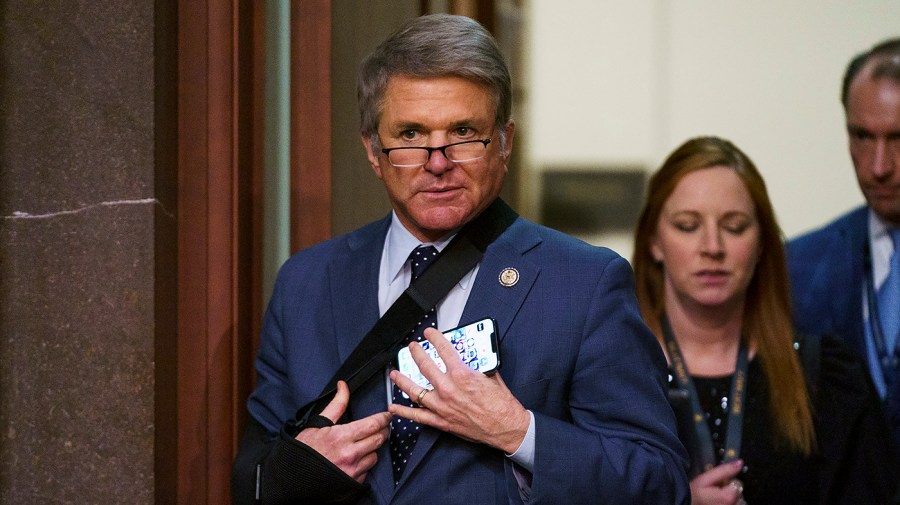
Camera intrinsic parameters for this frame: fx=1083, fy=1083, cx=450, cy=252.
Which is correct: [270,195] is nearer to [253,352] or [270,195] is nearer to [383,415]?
[253,352]

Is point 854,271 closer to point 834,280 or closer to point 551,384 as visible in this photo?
point 834,280

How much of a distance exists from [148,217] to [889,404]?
89.8 inches

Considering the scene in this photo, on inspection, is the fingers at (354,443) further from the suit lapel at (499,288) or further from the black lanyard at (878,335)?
the black lanyard at (878,335)

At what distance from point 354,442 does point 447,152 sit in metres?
0.62

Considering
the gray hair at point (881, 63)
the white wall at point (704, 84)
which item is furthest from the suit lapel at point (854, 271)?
the white wall at point (704, 84)

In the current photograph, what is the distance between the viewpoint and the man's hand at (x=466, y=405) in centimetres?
202

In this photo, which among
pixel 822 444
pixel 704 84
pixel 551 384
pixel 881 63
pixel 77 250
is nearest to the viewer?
pixel 551 384

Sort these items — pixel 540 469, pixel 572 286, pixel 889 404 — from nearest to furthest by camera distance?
pixel 540 469 < pixel 572 286 < pixel 889 404

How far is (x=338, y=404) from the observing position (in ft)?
7.17

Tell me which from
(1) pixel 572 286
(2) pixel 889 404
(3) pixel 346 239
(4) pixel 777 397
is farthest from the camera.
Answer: (2) pixel 889 404

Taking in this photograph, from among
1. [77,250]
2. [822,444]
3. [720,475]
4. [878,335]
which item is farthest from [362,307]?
[878,335]

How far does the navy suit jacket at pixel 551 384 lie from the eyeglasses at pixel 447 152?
197mm

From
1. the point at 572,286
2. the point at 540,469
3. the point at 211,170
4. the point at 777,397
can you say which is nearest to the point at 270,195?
the point at 211,170

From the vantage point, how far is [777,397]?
3.00m
